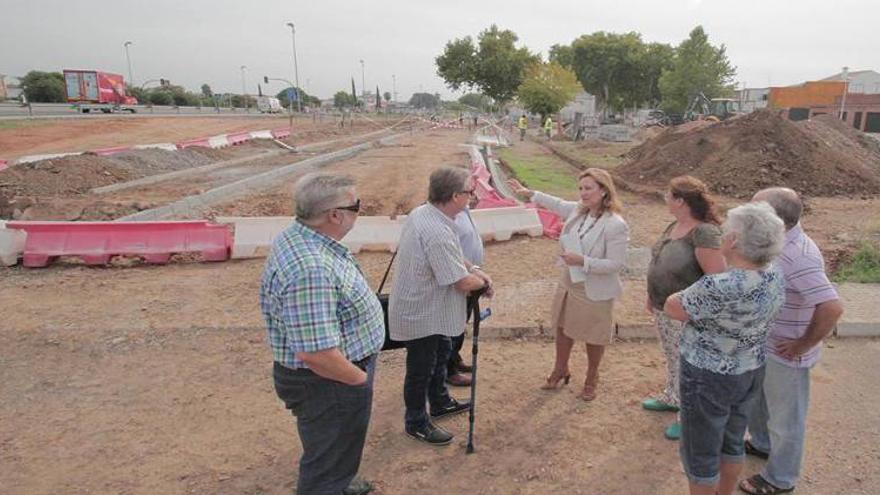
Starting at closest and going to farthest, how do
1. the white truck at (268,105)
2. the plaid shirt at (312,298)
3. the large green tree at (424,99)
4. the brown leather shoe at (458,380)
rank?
the plaid shirt at (312,298) < the brown leather shoe at (458,380) < the white truck at (268,105) < the large green tree at (424,99)

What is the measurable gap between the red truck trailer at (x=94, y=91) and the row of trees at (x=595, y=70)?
1366 inches

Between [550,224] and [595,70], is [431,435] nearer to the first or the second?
[550,224]

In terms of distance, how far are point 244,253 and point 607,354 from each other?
5043 millimetres

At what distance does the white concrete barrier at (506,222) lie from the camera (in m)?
8.16

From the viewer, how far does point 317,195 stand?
2139 mm

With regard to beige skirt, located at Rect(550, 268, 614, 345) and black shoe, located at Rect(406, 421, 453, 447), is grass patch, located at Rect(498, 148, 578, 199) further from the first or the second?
black shoe, located at Rect(406, 421, 453, 447)

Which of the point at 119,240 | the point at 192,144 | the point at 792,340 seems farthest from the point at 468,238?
the point at 192,144

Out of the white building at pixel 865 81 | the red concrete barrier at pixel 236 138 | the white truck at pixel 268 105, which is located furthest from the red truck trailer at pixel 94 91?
the white building at pixel 865 81

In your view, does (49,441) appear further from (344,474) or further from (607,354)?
(607,354)

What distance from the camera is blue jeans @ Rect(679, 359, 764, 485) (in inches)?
96.0

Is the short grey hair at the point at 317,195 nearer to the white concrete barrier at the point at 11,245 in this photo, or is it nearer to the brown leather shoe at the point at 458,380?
the brown leather shoe at the point at 458,380

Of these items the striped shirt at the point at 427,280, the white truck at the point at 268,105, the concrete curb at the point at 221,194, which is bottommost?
the concrete curb at the point at 221,194

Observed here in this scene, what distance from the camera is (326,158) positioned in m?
20.0

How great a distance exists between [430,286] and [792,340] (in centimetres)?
200
